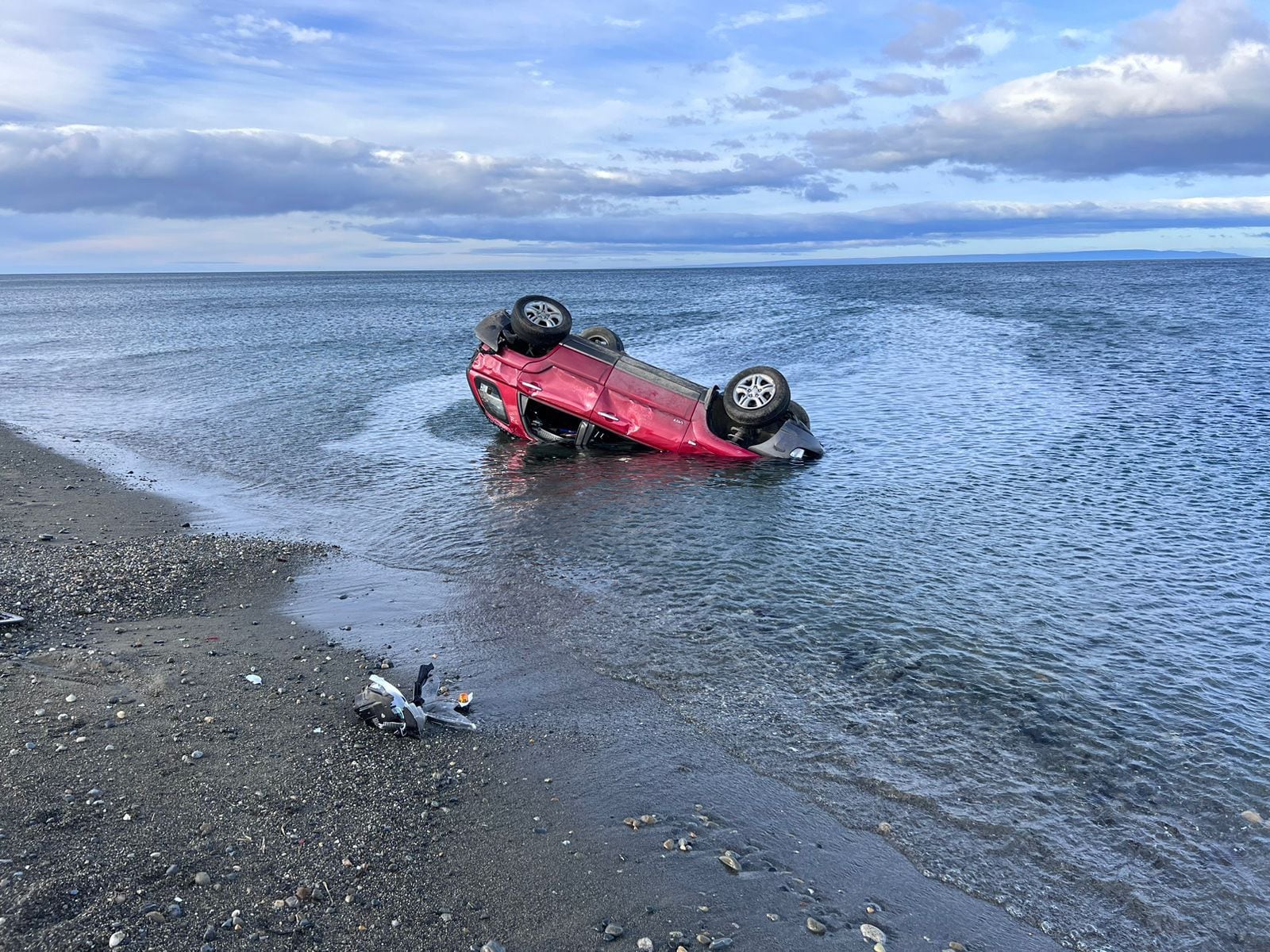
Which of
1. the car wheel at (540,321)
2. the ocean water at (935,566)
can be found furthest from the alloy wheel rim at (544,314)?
the ocean water at (935,566)

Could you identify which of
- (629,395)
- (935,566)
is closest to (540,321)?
(629,395)

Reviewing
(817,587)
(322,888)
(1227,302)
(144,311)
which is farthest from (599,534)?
(144,311)

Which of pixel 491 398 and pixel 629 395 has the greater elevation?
pixel 629 395

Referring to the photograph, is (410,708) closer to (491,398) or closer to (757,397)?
(757,397)

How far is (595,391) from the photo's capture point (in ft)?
71.2

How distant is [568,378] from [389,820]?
15.5 metres

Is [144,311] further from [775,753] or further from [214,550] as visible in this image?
[775,753]

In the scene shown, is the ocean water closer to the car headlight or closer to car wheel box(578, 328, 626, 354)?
the car headlight

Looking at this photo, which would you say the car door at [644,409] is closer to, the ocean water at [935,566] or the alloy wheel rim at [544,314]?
the ocean water at [935,566]

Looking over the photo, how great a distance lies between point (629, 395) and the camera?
71.0ft

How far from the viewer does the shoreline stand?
6.17 m

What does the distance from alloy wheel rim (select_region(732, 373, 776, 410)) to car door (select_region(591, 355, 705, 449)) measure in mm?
1017

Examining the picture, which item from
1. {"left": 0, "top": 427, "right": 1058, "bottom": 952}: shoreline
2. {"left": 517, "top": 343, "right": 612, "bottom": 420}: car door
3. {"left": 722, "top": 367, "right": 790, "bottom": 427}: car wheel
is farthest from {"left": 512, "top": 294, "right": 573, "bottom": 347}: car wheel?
{"left": 0, "top": 427, "right": 1058, "bottom": 952}: shoreline

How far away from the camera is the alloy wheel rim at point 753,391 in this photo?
2134 centimetres
